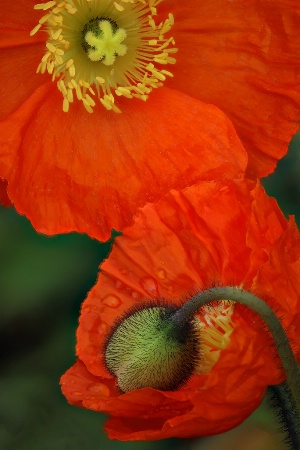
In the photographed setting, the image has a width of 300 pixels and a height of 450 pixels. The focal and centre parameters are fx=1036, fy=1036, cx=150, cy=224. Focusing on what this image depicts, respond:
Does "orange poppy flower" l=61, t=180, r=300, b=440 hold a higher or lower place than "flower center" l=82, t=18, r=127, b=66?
lower

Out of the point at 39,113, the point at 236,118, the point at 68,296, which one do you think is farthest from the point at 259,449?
the point at 39,113

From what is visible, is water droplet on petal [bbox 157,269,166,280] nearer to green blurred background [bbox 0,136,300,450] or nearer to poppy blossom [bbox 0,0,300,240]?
poppy blossom [bbox 0,0,300,240]

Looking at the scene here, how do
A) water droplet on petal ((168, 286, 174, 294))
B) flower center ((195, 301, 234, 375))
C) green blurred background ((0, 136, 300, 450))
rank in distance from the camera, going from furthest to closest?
green blurred background ((0, 136, 300, 450)) → water droplet on petal ((168, 286, 174, 294)) → flower center ((195, 301, 234, 375))

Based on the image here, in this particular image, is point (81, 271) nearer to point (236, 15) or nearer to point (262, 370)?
point (236, 15)

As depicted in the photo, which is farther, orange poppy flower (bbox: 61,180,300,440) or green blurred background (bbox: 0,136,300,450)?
green blurred background (bbox: 0,136,300,450)

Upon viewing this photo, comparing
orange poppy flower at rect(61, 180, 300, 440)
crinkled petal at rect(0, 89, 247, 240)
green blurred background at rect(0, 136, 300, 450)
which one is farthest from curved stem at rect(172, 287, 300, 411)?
green blurred background at rect(0, 136, 300, 450)

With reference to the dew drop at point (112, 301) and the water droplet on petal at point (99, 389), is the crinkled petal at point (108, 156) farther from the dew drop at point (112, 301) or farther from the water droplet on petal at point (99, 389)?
the water droplet on petal at point (99, 389)

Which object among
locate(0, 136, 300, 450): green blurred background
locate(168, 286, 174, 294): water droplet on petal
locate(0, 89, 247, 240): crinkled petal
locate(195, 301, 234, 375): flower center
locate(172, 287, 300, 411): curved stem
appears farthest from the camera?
locate(0, 136, 300, 450): green blurred background
